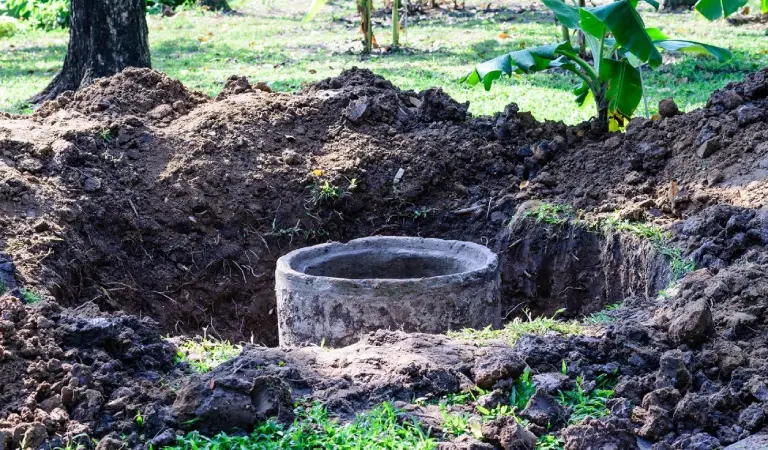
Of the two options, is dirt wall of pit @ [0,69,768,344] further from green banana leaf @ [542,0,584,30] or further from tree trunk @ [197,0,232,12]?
tree trunk @ [197,0,232,12]

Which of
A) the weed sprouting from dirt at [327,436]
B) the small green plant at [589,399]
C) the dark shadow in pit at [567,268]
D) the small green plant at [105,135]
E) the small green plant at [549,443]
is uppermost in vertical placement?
the small green plant at [105,135]

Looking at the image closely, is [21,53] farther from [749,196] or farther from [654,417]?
[654,417]

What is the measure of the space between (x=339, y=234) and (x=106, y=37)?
3.64 meters

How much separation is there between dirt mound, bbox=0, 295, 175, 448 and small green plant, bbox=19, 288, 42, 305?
1.53ft

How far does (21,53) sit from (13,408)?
40.3 feet

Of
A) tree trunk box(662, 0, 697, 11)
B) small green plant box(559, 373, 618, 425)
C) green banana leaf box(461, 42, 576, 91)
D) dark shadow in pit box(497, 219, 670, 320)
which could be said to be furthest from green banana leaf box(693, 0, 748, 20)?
tree trunk box(662, 0, 697, 11)

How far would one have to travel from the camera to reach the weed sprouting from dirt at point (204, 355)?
15.2 ft

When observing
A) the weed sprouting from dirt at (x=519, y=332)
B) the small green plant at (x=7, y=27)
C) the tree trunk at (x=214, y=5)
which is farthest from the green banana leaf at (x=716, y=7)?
the small green plant at (x=7, y=27)

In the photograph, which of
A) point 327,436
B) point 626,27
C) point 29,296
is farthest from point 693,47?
point 29,296

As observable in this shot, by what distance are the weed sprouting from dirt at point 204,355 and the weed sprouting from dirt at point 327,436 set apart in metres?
0.80

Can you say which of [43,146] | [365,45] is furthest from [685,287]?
[365,45]

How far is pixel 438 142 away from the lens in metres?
7.84

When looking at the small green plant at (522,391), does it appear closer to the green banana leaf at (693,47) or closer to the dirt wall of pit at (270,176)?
the dirt wall of pit at (270,176)

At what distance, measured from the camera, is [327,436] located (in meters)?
3.82
